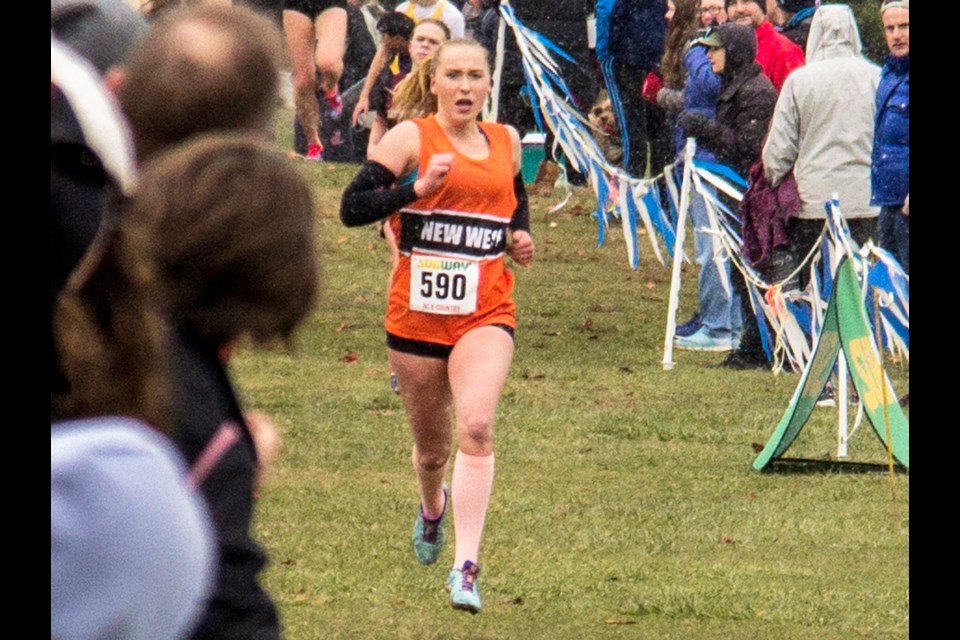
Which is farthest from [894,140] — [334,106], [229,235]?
[229,235]

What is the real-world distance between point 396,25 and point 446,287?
28.3 ft

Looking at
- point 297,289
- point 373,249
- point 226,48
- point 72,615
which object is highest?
point 226,48

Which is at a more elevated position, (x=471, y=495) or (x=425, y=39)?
(x=425, y=39)

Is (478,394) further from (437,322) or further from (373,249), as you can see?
(373,249)

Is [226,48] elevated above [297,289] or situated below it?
above

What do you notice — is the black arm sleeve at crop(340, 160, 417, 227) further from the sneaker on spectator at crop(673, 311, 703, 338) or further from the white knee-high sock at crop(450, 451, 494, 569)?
the sneaker on spectator at crop(673, 311, 703, 338)

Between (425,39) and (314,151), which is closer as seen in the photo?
(425,39)

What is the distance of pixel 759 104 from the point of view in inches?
484

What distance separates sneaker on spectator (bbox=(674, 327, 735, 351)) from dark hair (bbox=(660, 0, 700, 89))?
2368 mm

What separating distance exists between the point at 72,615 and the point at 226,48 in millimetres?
1050

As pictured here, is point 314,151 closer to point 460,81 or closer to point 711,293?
point 711,293

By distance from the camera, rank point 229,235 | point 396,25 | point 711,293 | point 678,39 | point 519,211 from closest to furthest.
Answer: point 229,235 < point 519,211 < point 711,293 < point 678,39 < point 396,25

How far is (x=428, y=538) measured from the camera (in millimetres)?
7047

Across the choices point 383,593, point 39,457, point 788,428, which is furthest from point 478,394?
point 39,457
